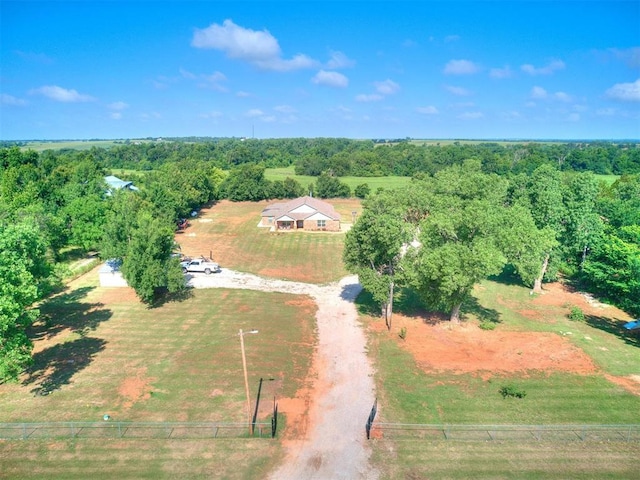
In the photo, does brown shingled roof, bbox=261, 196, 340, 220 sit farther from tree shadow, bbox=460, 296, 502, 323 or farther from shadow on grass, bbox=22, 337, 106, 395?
shadow on grass, bbox=22, 337, 106, 395

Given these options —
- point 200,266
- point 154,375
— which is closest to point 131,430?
point 154,375

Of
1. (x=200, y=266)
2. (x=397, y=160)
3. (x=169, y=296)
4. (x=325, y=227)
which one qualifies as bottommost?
(x=169, y=296)

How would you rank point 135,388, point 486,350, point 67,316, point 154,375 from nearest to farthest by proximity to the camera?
point 135,388 < point 154,375 < point 486,350 < point 67,316

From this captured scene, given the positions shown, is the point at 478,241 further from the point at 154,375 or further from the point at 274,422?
the point at 154,375

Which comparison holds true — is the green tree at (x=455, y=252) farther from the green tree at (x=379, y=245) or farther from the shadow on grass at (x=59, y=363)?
the shadow on grass at (x=59, y=363)

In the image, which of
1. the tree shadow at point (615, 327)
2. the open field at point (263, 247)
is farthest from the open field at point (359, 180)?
the tree shadow at point (615, 327)

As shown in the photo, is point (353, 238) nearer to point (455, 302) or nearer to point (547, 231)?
point (455, 302)

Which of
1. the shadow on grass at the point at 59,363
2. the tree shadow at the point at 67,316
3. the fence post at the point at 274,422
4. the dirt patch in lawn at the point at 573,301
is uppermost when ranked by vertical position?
the dirt patch in lawn at the point at 573,301

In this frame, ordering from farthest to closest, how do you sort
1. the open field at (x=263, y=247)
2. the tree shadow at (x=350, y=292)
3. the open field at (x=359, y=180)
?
the open field at (x=359, y=180)
the open field at (x=263, y=247)
the tree shadow at (x=350, y=292)
